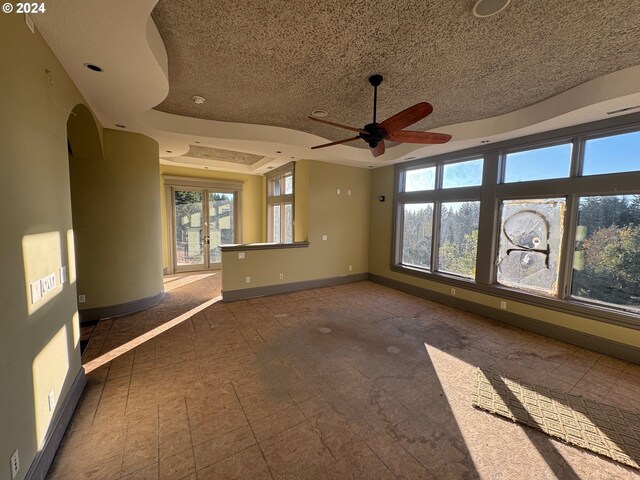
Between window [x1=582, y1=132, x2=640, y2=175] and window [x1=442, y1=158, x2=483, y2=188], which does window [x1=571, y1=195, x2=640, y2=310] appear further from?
window [x1=442, y1=158, x2=483, y2=188]

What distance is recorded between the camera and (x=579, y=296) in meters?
3.44

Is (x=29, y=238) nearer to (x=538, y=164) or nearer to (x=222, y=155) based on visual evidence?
(x=222, y=155)

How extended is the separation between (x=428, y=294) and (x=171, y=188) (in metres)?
6.52

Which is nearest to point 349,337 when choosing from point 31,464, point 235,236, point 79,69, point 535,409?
point 535,409

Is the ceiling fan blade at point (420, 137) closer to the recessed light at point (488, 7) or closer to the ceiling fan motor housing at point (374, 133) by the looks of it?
the ceiling fan motor housing at point (374, 133)

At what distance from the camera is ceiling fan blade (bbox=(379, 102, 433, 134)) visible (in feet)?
6.91

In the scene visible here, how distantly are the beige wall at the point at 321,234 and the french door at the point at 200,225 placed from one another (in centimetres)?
241

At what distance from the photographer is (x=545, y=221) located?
12.2 feet

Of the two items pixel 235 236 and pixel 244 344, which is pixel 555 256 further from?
pixel 235 236

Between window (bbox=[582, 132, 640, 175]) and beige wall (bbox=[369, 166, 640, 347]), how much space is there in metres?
1.86

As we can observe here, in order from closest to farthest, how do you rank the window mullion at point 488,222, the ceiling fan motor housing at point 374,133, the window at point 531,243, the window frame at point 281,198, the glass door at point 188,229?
1. the ceiling fan motor housing at point 374,133
2. the window at point 531,243
3. the window mullion at point 488,222
4. the window frame at point 281,198
5. the glass door at point 188,229

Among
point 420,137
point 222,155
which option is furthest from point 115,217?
point 420,137

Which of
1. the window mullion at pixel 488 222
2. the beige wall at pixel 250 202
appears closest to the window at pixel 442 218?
the window mullion at pixel 488 222

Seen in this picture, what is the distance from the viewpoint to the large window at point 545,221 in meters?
3.07
